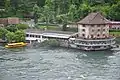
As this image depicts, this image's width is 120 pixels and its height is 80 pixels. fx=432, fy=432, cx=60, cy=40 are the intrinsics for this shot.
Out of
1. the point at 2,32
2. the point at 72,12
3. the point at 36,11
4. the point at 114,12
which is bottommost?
the point at 2,32

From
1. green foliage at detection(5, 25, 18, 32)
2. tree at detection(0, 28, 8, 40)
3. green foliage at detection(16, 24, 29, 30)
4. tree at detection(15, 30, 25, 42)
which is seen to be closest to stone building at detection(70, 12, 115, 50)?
tree at detection(15, 30, 25, 42)

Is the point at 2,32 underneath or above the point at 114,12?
underneath

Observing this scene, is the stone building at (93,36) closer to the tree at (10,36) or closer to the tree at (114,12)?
the tree at (10,36)

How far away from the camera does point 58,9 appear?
10825cm

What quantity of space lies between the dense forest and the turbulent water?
21.7m

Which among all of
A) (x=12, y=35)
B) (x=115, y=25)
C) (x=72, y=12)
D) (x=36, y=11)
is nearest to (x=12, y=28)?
(x=12, y=35)

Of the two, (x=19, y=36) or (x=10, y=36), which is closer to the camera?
(x=10, y=36)

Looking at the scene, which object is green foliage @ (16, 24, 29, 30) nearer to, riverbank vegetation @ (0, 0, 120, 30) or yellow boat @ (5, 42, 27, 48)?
riverbank vegetation @ (0, 0, 120, 30)

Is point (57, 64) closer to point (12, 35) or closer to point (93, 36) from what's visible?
point (93, 36)

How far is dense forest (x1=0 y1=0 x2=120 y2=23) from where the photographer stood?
329 feet

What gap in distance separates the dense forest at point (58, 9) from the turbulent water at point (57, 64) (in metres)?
21.7

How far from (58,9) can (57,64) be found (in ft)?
148

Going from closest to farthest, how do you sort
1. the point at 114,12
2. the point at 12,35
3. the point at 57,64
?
the point at 57,64
the point at 12,35
the point at 114,12

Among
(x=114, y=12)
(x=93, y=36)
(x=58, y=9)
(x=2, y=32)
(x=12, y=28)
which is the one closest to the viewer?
(x=93, y=36)
